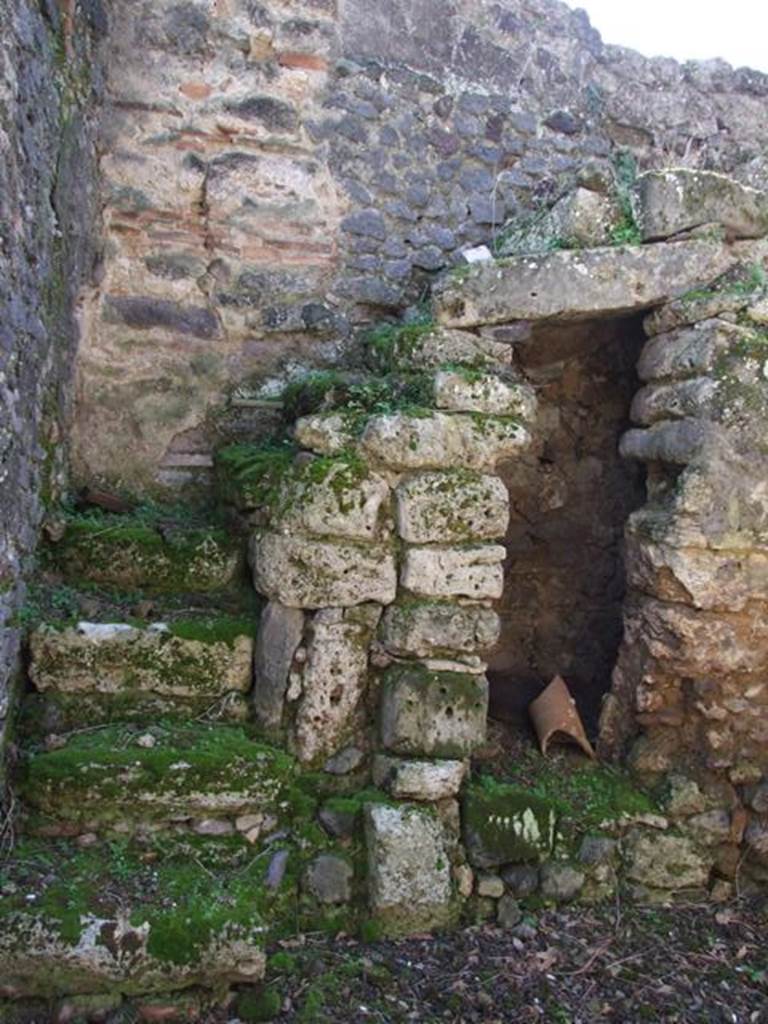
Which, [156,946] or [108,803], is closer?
[156,946]

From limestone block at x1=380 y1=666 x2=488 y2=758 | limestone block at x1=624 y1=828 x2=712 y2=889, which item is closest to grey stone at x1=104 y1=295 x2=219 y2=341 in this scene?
limestone block at x1=380 y1=666 x2=488 y2=758

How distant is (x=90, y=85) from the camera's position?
3580mm

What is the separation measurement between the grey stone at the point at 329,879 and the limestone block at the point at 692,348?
2.19m

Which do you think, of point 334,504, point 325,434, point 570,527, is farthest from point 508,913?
point 570,527

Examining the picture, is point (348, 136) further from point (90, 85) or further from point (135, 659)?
point (135, 659)

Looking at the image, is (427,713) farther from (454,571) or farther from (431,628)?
(454,571)

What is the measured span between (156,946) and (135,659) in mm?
915

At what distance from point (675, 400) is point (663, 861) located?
1734 millimetres

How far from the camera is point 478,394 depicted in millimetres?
3316

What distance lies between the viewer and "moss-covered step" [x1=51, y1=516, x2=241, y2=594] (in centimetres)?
330

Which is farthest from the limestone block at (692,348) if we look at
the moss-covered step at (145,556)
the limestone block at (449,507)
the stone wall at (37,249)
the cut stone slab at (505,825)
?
the stone wall at (37,249)

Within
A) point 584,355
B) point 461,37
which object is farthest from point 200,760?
point 461,37

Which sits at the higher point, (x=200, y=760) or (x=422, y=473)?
(x=422, y=473)

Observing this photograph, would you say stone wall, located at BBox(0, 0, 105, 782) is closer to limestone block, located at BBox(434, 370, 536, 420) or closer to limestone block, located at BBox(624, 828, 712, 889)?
limestone block, located at BBox(434, 370, 536, 420)
